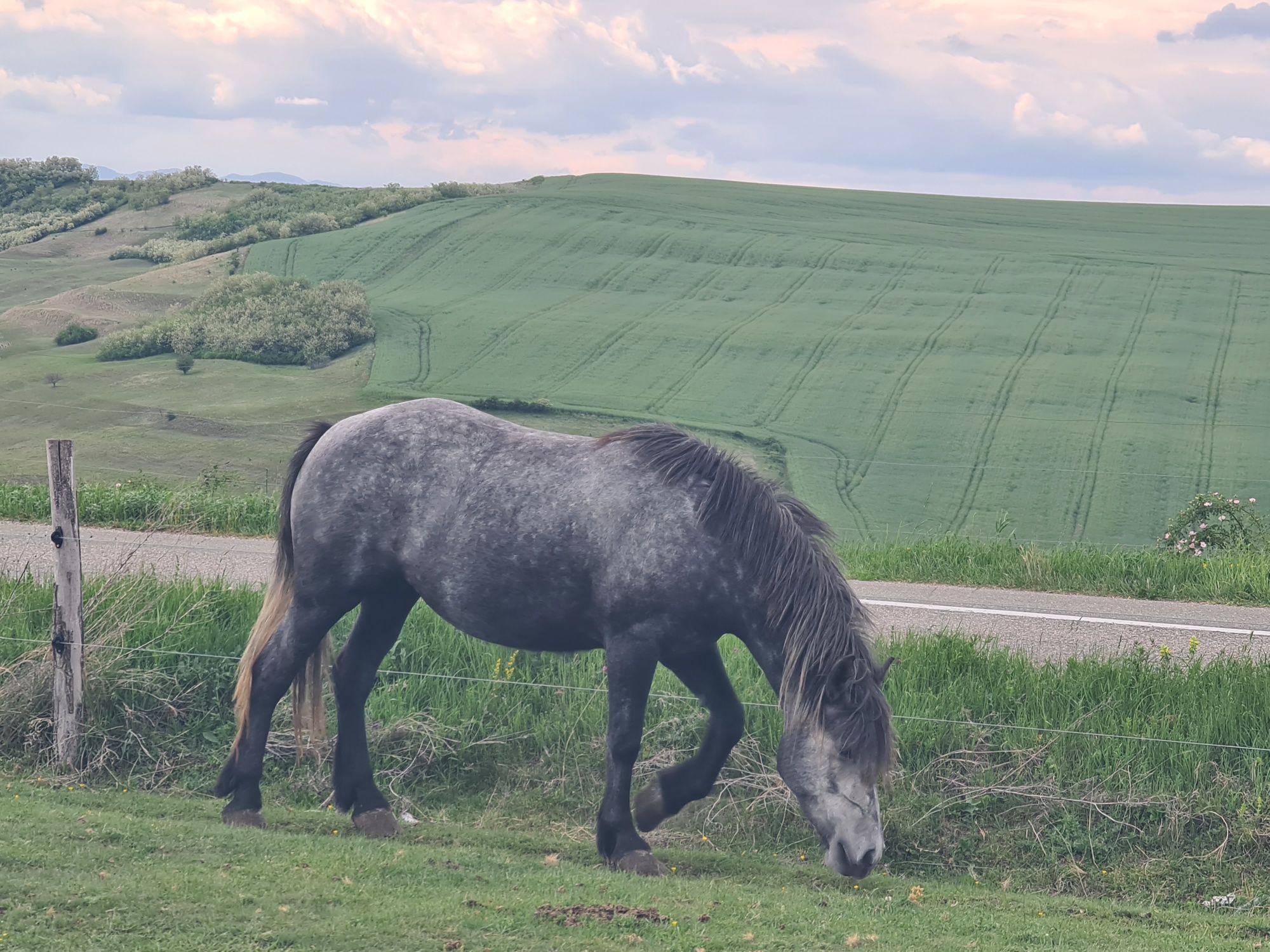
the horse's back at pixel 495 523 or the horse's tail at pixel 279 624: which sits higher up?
the horse's back at pixel 495 523

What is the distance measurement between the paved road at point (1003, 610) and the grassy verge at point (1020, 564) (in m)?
0.22

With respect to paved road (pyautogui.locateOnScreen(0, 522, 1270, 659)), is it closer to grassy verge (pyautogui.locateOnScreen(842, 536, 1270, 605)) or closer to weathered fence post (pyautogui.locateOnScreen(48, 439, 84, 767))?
grassy verge (pyautogui.locateOnScreen(842, 536, 1270, 605))

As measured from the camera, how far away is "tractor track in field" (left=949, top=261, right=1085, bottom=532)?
2200cm

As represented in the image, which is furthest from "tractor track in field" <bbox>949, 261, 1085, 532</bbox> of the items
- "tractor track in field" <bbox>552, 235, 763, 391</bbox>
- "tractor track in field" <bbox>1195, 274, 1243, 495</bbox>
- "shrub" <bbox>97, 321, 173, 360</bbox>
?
"shrub" <bbox>97, 321, 173, 360</bbox>

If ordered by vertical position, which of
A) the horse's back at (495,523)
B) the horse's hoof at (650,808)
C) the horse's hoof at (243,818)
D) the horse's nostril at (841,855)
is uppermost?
the horse's back at (495,523)

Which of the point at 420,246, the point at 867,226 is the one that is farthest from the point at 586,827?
the point at 867,226

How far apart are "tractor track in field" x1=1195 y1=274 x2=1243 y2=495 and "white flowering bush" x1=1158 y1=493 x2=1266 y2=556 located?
9.71 m

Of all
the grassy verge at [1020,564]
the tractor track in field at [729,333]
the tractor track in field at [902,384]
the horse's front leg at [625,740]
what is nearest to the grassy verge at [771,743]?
the horse's front leg at [625,740]

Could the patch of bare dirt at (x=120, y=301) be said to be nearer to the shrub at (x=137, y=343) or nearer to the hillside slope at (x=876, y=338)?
the shrub at (x=137, y=343)

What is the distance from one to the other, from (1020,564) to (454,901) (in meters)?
8.06

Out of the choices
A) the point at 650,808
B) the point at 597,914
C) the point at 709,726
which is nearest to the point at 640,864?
the point at 650,808

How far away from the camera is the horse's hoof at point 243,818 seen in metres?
5.82

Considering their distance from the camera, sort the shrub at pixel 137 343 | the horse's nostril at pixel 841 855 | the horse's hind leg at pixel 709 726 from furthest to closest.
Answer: the shrub at pixel 137 343, the horse's hind leg at pixel 709 726, the horse's nostril at pixel 841 855

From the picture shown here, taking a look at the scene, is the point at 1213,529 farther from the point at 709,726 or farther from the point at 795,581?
the point at 795,581
